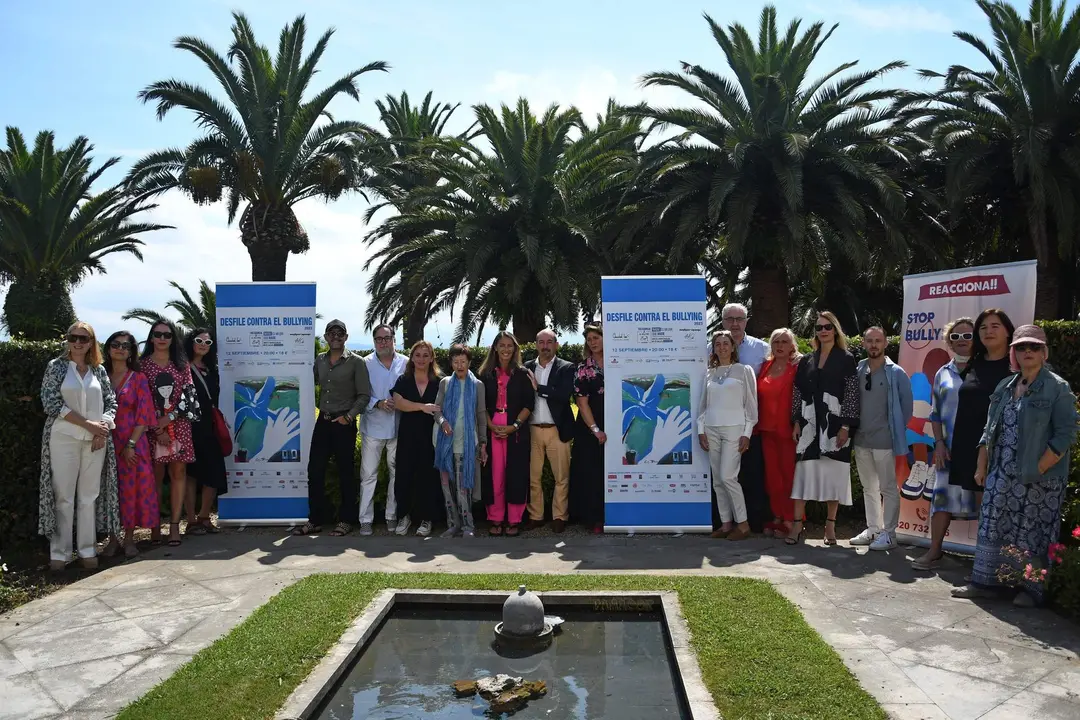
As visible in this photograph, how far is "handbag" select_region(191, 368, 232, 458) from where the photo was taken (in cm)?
833

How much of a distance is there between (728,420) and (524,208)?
453 inches

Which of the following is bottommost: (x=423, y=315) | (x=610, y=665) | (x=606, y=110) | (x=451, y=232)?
(x=610, y=665)

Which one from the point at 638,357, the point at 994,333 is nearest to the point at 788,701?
the point at 994,333

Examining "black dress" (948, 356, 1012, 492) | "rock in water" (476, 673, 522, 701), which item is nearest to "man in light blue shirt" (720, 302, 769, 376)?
"black dress" (948, 356, 1012, 492)

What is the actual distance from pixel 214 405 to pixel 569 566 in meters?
4.09

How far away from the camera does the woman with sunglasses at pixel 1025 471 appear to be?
5527 millimetres

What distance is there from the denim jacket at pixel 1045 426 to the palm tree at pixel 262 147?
15.7 metres

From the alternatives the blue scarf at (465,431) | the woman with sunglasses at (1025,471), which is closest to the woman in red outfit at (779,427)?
the woman with sunglasses at (1025,471)

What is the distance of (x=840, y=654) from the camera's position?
4777 mm

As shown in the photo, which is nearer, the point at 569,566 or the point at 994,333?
the point at 994,333

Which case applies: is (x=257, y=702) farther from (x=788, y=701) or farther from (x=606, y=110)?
(x=606, y=110)

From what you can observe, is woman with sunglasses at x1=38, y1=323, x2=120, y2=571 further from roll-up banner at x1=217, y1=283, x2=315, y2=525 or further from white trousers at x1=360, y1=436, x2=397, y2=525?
white trousers at x1=360, y1=436, x2=397, y2=525

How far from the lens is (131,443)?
7.43m

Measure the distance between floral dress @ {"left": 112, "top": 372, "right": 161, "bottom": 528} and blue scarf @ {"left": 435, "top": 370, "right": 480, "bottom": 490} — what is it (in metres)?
2.60
